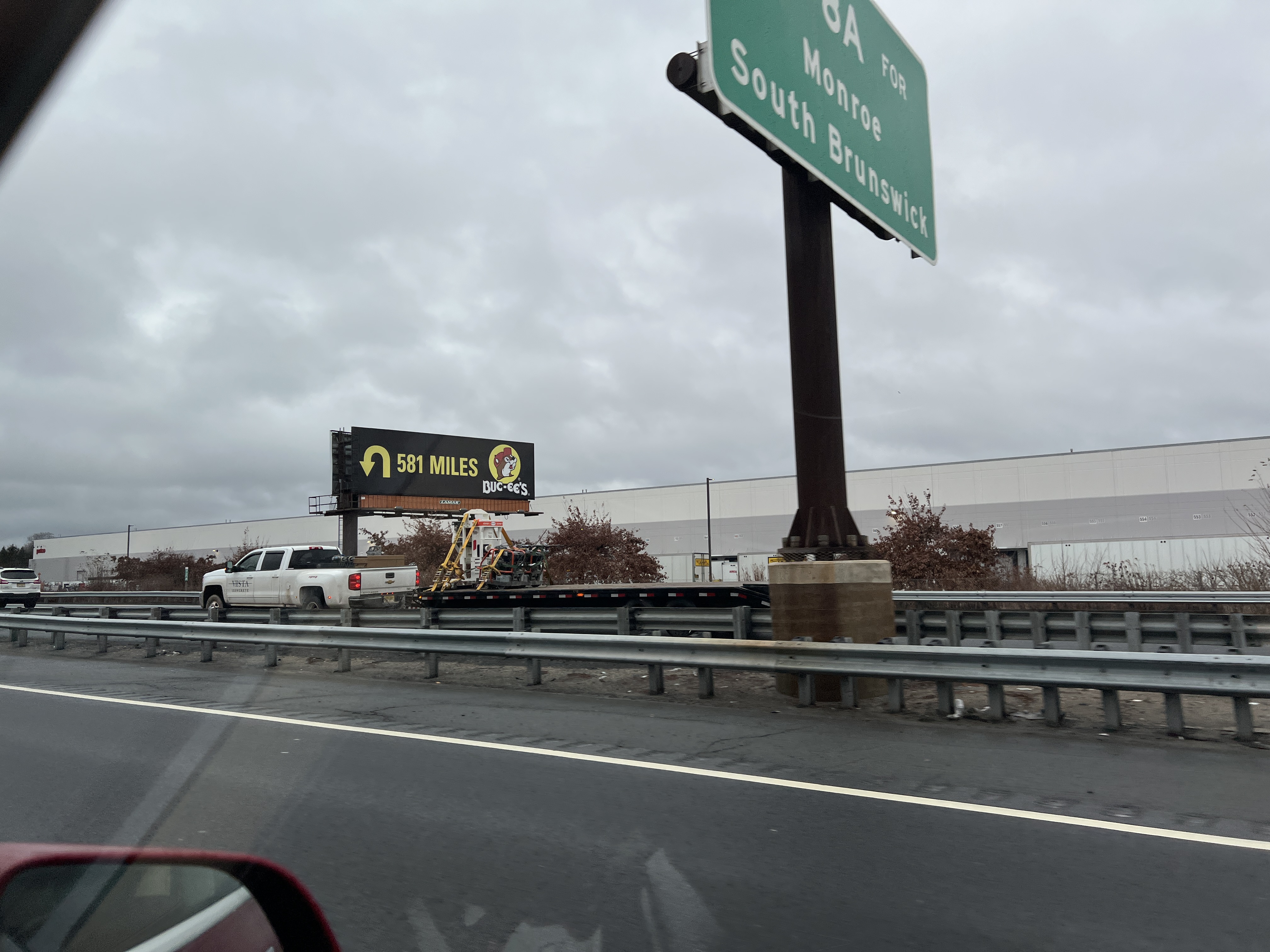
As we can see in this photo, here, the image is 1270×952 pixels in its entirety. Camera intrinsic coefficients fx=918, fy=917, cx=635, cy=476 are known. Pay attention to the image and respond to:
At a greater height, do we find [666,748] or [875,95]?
[875,95]

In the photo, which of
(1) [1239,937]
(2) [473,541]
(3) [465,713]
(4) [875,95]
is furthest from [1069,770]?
(2) [473,541]

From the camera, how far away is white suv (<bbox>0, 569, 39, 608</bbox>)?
110ft

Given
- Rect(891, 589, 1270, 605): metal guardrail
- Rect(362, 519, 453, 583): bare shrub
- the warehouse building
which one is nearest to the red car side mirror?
Rect(891, 589, 1270, 605): metal guardrail

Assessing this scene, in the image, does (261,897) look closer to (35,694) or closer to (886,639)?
(886,639)

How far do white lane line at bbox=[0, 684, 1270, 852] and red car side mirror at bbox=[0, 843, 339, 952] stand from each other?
4.68 metres

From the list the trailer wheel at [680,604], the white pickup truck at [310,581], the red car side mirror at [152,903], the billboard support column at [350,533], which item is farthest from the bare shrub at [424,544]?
the red car side mirror at [152,903]

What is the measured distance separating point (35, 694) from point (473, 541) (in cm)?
1085

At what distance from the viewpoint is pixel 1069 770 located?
6438 millimetres

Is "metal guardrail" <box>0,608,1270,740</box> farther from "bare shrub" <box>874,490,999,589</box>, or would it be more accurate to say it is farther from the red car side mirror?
"bare shrub" <box>874,490,999,589</box>

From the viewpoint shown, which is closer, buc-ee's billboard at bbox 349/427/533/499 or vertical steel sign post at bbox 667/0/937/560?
vertical steel sign post at bbox 667/0/937/560

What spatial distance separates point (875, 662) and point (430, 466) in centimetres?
4474

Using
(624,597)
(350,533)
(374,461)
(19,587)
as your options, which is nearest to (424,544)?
(350,533)

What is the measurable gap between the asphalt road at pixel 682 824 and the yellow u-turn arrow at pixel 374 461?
4043cm

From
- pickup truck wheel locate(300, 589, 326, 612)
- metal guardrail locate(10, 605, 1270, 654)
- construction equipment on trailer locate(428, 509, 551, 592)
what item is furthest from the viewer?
construction equipment on trailer locate(428, 509, 551, 592)
